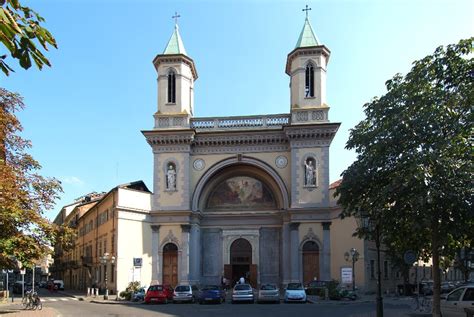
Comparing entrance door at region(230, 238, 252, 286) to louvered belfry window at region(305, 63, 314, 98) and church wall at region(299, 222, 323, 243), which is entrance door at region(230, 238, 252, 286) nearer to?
church wall at region(299, 222, 323, 243)

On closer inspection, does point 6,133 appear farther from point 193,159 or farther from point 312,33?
point 312,33

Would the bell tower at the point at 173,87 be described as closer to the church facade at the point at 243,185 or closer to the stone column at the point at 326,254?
the church facade at the point at 243,185

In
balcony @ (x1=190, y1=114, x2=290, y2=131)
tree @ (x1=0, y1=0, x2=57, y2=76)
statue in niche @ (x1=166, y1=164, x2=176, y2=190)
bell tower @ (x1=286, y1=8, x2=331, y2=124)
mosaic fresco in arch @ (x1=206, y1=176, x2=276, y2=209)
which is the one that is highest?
bell tower @ (x1=286, y1=8, x2=331, y2=124)

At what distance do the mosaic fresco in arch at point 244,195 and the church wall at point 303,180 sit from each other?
3607 millimetres

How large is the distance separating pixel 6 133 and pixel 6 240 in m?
4.65

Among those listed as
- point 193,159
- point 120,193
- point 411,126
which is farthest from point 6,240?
point 193,159

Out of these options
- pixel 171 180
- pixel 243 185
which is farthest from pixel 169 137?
pixel 243 185

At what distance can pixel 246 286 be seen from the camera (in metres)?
34.9

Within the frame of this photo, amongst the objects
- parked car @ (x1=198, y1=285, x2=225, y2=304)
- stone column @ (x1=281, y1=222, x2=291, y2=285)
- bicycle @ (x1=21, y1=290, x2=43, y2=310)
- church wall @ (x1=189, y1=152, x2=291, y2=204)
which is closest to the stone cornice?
church wall @ (x1=189, y1=152, x2=291, y2=204)

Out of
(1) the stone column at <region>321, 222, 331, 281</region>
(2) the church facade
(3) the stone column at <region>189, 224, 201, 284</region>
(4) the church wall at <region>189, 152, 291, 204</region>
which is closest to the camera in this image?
(1) the stone column at <region>321, 222, 331, 281</region>

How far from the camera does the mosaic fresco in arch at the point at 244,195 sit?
1850 inches

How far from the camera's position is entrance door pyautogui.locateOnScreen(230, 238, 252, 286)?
151ft

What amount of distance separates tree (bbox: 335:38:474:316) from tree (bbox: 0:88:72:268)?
485 inches

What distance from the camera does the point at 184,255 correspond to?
44.2 metres
